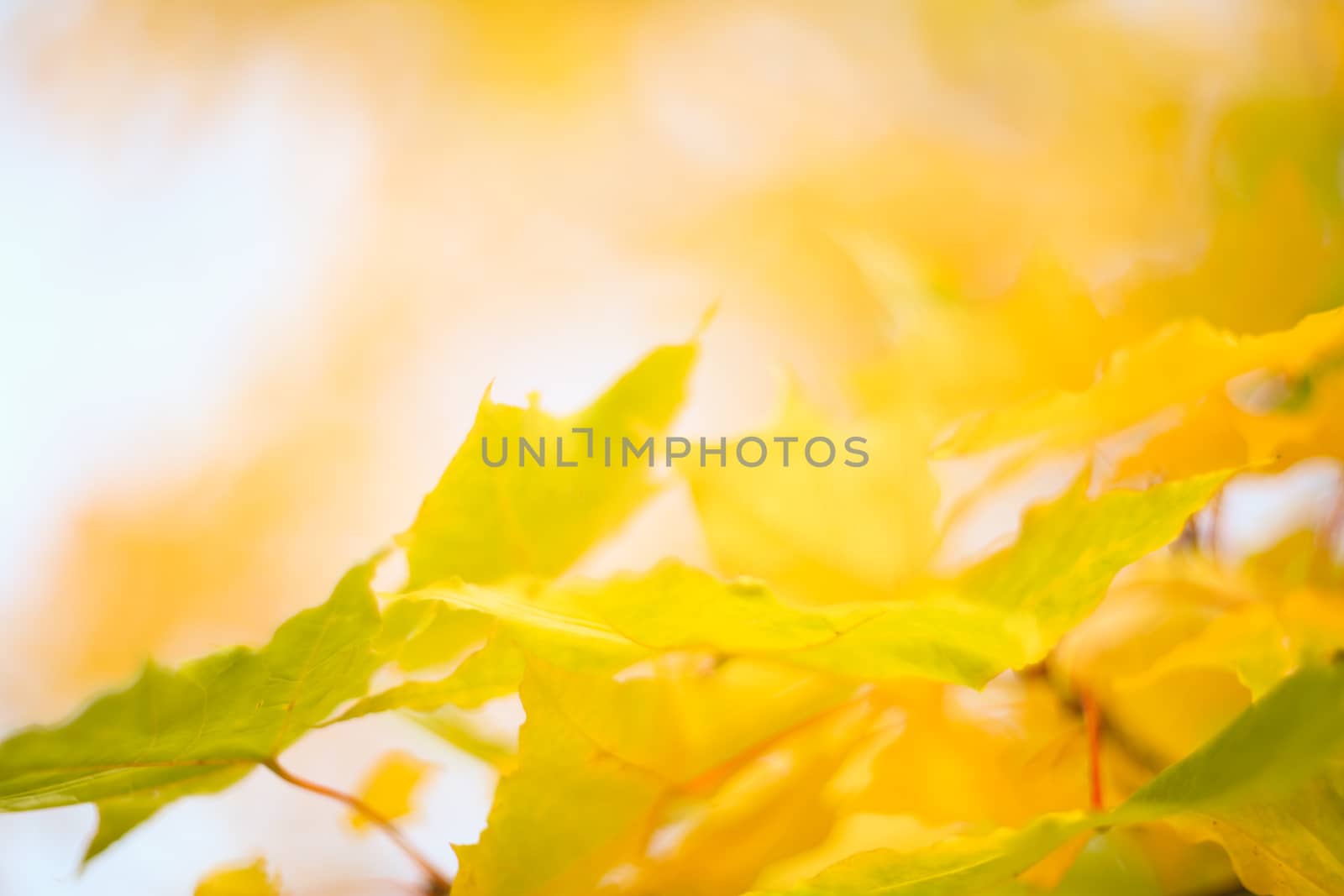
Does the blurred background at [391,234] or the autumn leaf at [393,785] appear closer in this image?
the autumn leaf at [393,785]

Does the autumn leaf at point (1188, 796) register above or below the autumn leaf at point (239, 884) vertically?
below

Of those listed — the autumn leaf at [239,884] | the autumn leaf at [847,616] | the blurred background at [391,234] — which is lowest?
the autumn leaf at [239,884]

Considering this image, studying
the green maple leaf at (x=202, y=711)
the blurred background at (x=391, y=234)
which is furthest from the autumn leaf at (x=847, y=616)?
the blurred background at (x=391, y=234)

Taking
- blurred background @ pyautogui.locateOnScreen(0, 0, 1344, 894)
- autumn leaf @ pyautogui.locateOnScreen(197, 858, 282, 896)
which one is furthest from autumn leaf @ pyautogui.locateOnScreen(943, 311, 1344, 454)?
blurred background @ pyautogui.locateOnScreen(0, 0, 1344, 894)

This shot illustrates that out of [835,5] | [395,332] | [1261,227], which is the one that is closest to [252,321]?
[395,332]

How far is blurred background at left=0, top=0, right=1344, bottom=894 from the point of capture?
570 mm

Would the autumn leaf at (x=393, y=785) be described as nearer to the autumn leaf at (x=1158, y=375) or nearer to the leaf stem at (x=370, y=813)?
the leaf stem at (x=370, y=813)

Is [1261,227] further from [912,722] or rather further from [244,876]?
[244,876]

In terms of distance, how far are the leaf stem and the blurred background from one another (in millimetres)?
325

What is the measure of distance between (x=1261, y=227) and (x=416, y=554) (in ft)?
0.74

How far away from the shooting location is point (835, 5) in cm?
72

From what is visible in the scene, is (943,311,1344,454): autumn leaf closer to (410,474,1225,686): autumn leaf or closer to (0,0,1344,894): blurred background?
(410,474,1225,686): autumn leaf

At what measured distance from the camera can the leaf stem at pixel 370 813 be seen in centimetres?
16

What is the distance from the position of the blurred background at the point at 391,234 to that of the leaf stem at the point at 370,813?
325 mm
